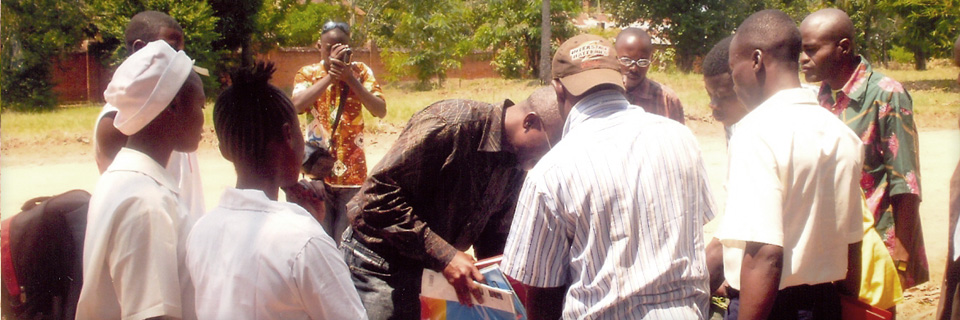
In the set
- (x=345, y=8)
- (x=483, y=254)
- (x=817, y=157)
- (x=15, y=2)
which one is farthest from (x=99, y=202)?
(x=345, y=8)

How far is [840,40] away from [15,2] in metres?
21.1

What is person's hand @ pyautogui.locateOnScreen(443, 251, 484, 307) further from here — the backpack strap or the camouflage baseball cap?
the backpack strap

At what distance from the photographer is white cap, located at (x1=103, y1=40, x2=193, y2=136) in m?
2.22

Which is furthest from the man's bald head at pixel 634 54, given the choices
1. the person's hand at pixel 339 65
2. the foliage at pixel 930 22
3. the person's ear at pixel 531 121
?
the foliage at pixel 930 22

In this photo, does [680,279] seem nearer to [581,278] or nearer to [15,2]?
[581,278]

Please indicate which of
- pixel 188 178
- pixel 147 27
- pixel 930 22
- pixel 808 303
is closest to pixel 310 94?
pixel 147 27

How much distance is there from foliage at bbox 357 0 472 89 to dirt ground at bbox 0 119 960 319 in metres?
14.1

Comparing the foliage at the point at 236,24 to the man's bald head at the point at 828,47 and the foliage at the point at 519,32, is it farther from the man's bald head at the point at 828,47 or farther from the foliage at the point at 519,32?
the man's bald head at the point at 828,47

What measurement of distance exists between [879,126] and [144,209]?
2.83 metres

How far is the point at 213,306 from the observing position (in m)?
2.00

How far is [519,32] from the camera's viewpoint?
3089 centimetres

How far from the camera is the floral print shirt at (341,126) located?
470cm

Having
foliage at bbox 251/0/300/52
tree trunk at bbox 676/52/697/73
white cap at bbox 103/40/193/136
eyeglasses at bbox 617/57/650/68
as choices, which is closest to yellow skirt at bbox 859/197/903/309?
eyeglasses at bbox 617/57/650/68

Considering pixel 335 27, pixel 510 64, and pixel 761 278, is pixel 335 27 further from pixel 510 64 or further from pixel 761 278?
pixel 510 64
